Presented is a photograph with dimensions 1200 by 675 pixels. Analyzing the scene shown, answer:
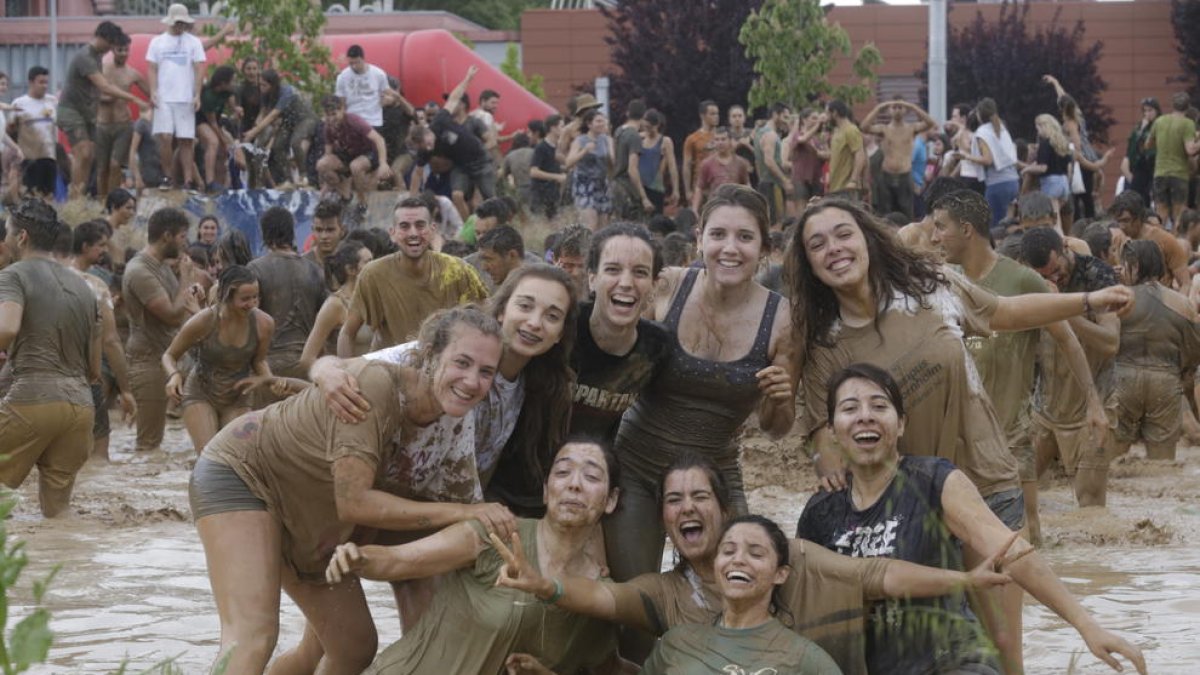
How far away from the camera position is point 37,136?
62.0 feet

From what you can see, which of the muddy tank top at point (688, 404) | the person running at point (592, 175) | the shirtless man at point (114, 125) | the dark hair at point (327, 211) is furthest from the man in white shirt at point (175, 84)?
the muddy tank top at point (688, 404)

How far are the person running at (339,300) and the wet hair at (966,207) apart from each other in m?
3.47

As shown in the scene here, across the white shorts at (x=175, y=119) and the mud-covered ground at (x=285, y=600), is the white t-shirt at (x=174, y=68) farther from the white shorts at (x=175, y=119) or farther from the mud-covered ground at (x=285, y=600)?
the mud-covered ground at (x=285, y=600)

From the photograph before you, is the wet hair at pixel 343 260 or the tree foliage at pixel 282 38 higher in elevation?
Result: the tree foliage at pixel 282 38

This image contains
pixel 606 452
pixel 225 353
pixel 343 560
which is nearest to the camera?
pixel 343 560

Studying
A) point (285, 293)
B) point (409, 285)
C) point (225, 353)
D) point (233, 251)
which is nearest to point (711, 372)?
point (409, 285)

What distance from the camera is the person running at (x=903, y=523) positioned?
526 centimetres

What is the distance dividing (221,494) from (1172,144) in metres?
16.3

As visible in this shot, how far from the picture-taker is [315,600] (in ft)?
19.0

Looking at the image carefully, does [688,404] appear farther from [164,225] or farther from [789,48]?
[789,48]

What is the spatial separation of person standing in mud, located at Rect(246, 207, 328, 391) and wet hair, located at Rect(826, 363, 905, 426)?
6546 mm

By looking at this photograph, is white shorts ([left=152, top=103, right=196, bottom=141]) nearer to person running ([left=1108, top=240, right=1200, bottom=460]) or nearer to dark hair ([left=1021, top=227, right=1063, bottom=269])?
person running ([left=1108, top=240, right=1200, bottom=460])

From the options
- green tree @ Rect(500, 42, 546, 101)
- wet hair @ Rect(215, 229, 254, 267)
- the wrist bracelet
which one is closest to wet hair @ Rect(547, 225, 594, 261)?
the wrist bracelet

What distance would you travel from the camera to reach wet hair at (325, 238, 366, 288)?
431 inches
